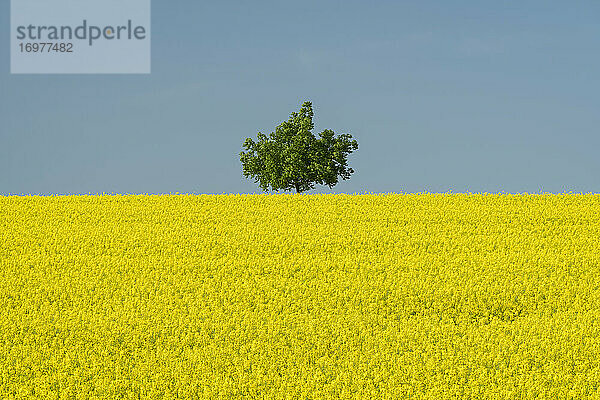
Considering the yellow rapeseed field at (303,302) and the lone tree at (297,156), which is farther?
the lone tree at (297,156)

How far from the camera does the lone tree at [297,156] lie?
122 feet

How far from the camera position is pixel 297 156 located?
36.9m

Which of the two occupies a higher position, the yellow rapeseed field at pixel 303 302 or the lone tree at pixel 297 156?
the lone tree at pixel 297 156

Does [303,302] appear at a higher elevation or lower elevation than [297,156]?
lower

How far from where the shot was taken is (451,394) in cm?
815

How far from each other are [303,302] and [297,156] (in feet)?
84.1

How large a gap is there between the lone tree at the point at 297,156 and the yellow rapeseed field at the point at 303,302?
1722cm

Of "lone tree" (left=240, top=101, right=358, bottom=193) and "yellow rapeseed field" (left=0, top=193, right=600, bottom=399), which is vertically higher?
"lone tree" (left=240, top=101, right=358, bottom=193)

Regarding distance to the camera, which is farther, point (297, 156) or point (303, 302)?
point (297, 156)

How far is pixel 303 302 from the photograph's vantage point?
38.2ft

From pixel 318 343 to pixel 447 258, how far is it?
5.74m

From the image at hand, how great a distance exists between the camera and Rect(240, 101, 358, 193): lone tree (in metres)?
37.1

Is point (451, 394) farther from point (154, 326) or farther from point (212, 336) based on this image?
point (154, 326)

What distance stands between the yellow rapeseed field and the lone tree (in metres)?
17.2
